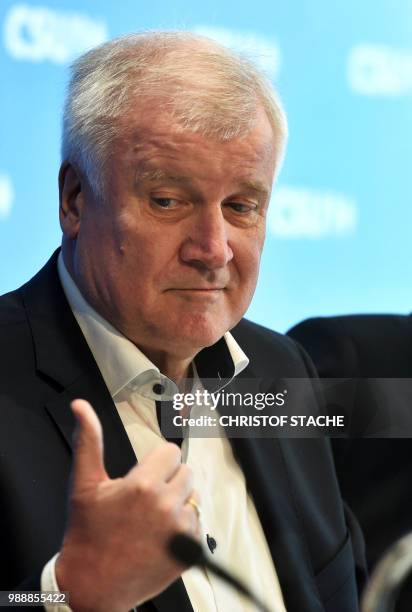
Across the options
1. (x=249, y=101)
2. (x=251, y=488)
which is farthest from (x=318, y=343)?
(x=249, y=101)

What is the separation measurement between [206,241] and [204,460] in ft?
1.00

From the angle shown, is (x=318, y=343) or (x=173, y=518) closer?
(x=173, y=518)

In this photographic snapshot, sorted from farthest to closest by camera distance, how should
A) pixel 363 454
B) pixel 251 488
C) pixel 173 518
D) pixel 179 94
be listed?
pixel 363 454 → pixel 251 488 → pixel 179 94 → pixel 173 518

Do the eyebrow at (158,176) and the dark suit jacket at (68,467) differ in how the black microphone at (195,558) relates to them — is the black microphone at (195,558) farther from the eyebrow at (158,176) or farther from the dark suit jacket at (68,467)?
the eyebrow at (158,176)

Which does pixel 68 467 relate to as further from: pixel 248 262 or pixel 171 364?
pixel 248 262

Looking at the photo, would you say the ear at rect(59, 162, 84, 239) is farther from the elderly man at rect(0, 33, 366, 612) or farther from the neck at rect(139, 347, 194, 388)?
the neck at rect(139, 347, 194, 388)

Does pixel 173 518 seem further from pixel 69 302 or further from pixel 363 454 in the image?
pixel 363 454

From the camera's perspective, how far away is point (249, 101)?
1267 millimetres

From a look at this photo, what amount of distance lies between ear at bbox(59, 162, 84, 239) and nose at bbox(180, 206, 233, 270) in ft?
0.59

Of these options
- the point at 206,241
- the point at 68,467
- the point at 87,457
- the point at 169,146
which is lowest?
the point at 68,467

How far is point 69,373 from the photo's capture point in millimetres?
1228

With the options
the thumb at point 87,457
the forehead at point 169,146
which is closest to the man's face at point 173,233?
the forehead at point 169,146

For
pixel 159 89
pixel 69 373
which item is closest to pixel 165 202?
pixel 159 89

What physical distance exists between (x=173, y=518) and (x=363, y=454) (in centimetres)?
94
